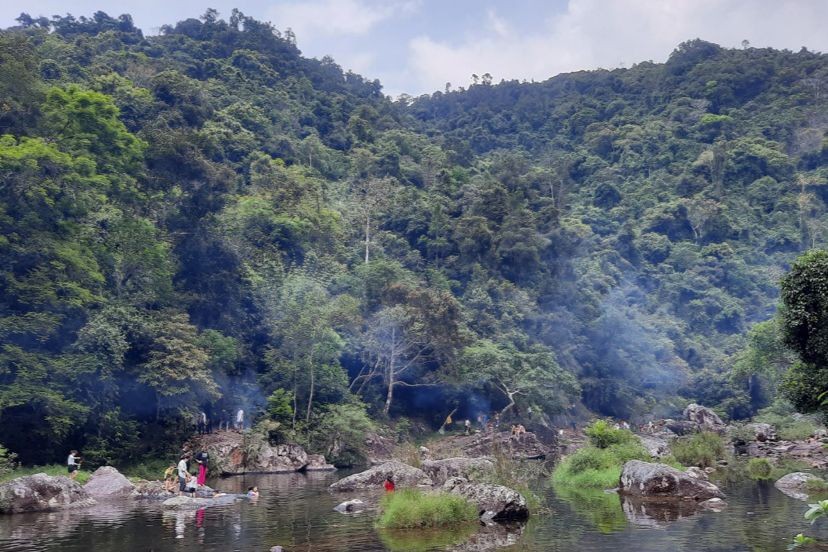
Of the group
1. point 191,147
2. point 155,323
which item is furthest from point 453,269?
point 155,323

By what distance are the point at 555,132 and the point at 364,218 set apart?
6004 centimetres

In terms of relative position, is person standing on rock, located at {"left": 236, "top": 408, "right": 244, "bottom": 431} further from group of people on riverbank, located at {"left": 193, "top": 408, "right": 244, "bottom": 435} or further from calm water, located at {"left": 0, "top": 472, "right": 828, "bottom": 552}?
calm water, located at {"left": 0, "top": 472, "right": 828, "bottom": 552}

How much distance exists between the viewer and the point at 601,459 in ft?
103

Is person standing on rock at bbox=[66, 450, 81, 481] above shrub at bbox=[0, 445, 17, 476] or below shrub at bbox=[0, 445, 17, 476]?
below

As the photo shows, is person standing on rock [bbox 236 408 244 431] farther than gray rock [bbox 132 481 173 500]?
Yes

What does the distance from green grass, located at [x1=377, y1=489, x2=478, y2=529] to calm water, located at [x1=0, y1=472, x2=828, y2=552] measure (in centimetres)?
68

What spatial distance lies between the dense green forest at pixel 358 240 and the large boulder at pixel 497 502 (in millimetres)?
10722

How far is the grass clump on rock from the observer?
99.1 feet

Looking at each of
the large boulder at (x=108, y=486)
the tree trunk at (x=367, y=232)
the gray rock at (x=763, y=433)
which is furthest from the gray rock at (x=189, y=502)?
the tree trunk at (x=367, y=232)

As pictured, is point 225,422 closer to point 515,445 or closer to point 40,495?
point 515,445

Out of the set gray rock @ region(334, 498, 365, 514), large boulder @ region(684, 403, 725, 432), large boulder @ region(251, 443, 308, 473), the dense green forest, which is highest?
the dense green forest

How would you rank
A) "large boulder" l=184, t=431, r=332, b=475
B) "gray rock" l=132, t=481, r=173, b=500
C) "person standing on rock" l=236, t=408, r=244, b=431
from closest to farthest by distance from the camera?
"gray rock" l=132, t=481, r=173, b=500 → "large boulder" l=184, t=431, r=332, b=475 → "person standing on rock" l=236, t=408, r=244, b=431

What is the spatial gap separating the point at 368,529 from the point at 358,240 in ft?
166

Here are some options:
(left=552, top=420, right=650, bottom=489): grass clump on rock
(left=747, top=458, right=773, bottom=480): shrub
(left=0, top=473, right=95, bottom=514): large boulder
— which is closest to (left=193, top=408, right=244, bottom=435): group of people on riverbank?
(left=0, top=473, right=95, bottom=514): large boulder
